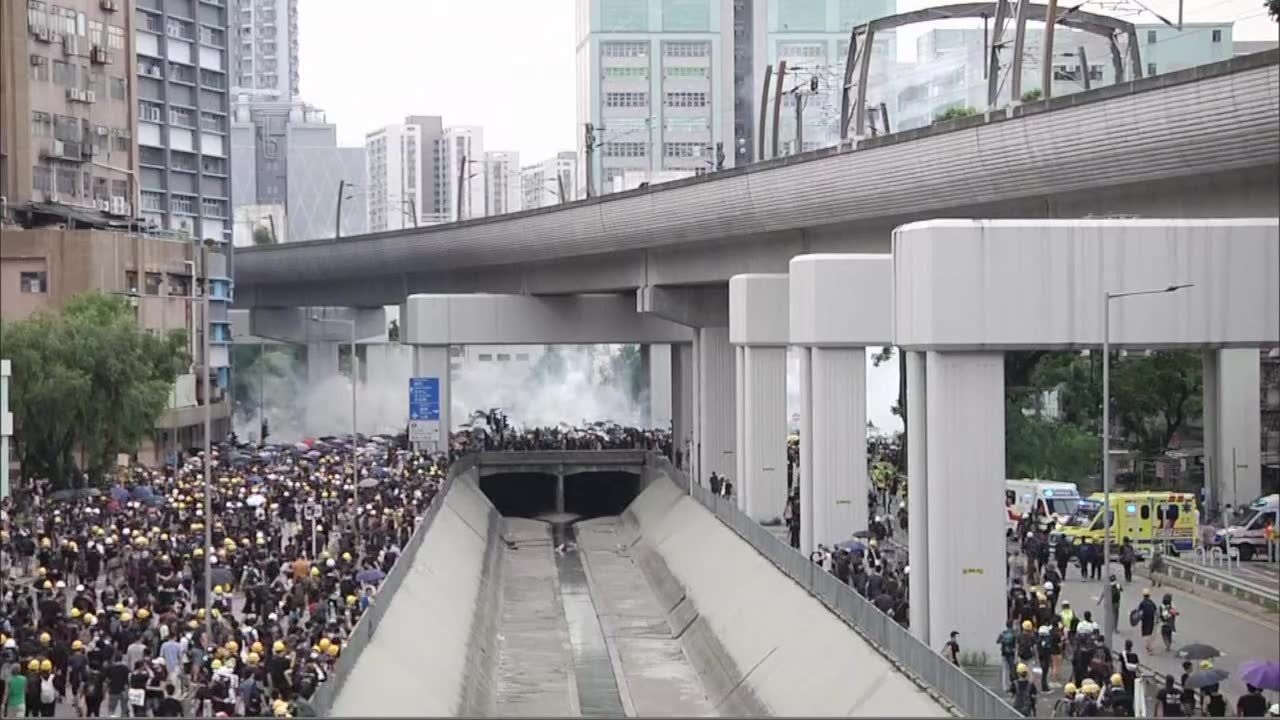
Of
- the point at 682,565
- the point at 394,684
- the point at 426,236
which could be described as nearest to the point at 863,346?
the point at 682,565

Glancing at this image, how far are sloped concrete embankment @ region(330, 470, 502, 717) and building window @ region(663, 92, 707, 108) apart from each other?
7580 cm

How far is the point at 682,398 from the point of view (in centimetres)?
8438

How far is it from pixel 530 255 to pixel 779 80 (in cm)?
1830

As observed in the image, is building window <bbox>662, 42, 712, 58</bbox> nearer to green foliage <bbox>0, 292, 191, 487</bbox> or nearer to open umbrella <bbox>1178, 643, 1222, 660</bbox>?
green foliage <bbox>0, 292, 191, 487</bbox>

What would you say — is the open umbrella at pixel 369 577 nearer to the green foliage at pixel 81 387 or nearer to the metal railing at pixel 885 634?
the metal railing at pixel 885 634

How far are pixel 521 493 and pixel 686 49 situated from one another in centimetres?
5672

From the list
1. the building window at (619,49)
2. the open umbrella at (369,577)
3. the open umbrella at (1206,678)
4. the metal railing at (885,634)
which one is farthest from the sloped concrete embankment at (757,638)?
the building window at (619,49)

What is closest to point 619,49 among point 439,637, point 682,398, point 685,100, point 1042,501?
point 685,100

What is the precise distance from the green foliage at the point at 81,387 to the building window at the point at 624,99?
79478 millimetres

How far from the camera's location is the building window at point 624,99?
134 metres

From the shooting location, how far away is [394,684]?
92.4ft

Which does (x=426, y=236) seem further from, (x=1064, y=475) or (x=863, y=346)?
(x=863, y=346)

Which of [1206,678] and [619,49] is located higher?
[619,49]

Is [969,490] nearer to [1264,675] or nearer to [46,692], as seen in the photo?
[1264,675]
